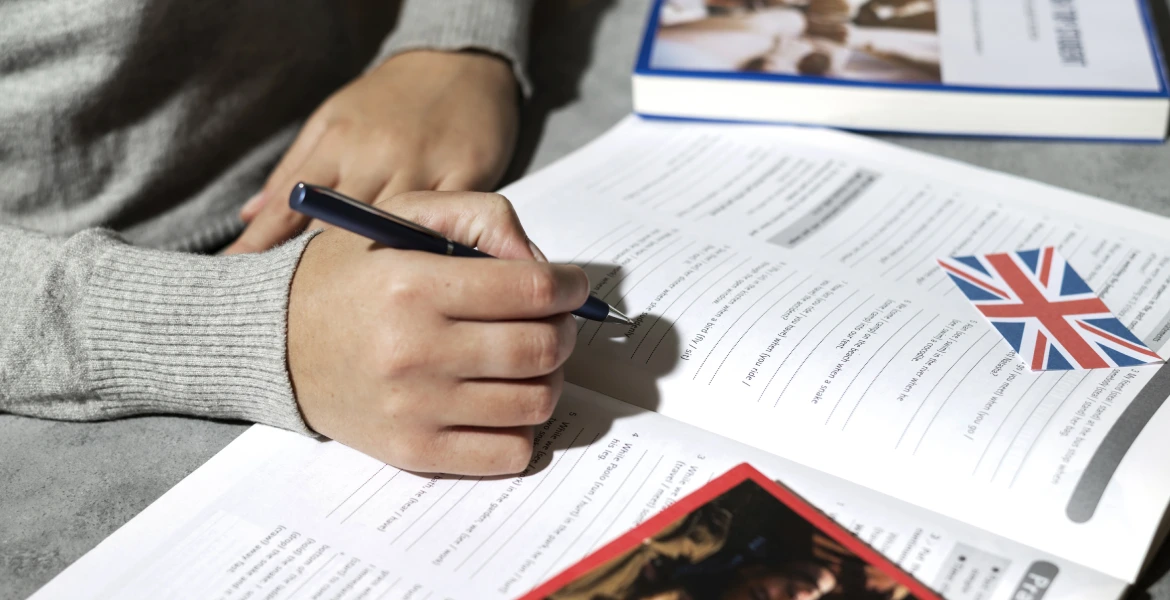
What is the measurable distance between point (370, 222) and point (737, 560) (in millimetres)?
220

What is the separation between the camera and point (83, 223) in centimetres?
67

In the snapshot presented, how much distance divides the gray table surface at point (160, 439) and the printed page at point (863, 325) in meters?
0.04

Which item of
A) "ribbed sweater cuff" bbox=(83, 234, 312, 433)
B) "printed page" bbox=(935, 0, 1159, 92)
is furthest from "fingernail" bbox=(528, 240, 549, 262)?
"printed page" bbox=(935, 0, 1159, 92)

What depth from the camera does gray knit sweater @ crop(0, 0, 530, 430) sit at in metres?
0.49

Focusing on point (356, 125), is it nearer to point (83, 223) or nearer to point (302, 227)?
point (302, 227)

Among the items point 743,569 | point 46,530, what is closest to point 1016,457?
point 743,569

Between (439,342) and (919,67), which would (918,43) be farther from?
(439,342)

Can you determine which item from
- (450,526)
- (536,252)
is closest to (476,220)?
(536,252)

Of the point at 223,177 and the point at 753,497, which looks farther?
the point at 223,177

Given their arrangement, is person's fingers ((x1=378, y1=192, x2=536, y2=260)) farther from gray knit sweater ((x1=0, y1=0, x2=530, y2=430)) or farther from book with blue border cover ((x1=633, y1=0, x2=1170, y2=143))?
book with blue border cover ((x1=633, y1=0, x2=1170, y2=143))

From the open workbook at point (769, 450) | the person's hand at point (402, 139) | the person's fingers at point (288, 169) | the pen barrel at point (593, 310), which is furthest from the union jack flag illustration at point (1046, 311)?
the person's fingers at point (288, 169)

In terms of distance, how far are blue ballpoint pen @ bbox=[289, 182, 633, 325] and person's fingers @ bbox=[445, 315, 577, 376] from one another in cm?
4

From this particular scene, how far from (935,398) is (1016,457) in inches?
1.8

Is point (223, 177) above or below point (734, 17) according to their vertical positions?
below
